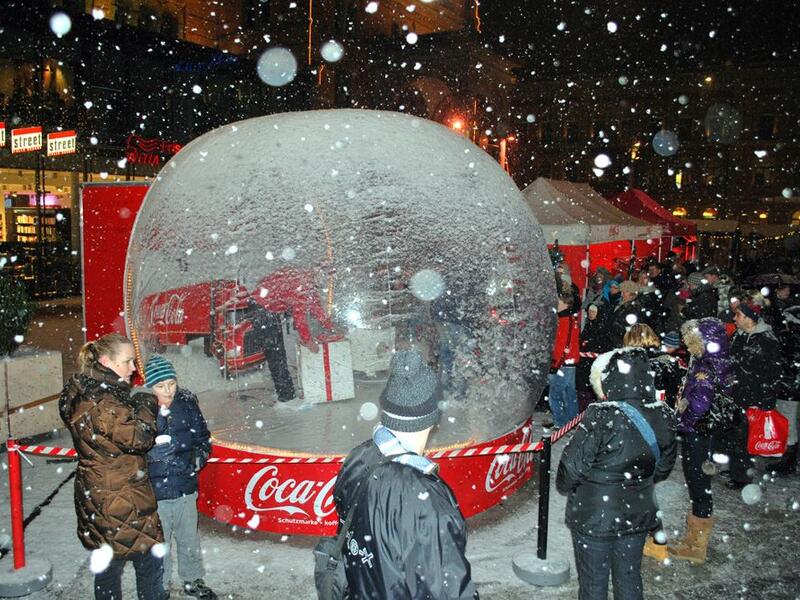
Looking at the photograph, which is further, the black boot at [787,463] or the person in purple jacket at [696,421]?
the black boot at [787,463]

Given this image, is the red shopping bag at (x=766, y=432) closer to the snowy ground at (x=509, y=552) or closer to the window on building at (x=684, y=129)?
the snowy ground at (x=509, y=552)

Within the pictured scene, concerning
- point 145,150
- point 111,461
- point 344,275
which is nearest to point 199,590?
point 111,461

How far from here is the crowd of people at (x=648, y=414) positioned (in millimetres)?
3303

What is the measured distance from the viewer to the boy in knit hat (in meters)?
3.92

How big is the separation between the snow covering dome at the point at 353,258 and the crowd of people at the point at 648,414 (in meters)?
1.12

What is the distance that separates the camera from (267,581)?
14.9 feet

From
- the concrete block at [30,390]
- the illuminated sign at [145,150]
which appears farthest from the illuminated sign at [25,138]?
the concrete block at [30,390]

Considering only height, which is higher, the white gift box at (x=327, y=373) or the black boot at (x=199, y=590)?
the white gift box at (x=327, y=373)

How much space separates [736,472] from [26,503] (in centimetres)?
655

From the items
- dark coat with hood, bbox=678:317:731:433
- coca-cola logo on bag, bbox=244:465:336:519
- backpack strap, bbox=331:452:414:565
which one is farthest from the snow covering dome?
backpack strap, bbox=331:452:414:565

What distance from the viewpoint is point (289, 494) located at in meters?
5.10

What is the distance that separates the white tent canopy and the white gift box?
687cm

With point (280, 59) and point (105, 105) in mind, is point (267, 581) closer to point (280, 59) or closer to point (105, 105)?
point (105, 105)

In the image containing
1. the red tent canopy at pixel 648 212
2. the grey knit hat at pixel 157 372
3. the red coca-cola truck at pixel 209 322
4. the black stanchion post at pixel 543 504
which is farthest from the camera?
the red tent canopy at pixel 648 212
